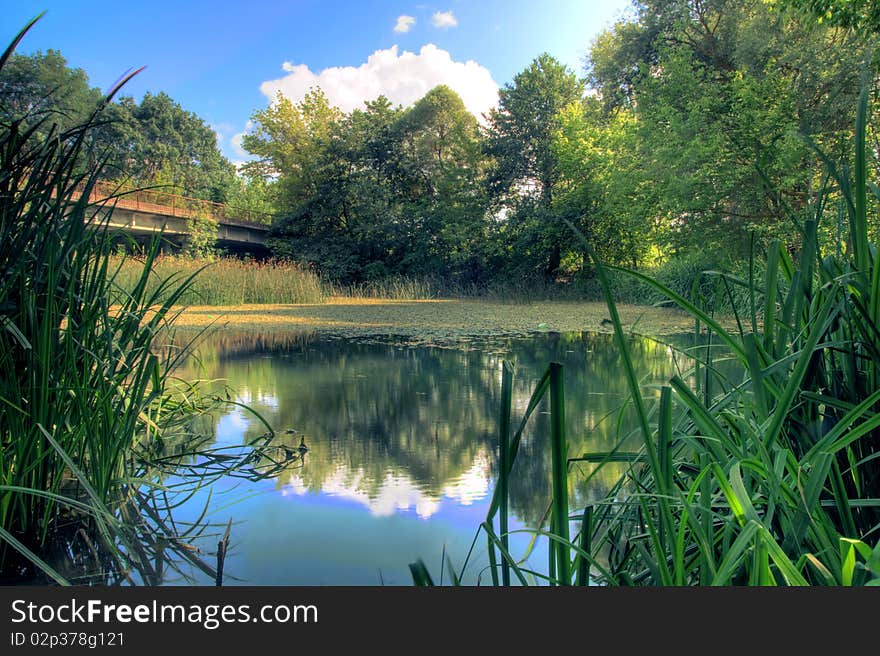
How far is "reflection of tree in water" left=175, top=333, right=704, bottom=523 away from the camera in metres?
1.54

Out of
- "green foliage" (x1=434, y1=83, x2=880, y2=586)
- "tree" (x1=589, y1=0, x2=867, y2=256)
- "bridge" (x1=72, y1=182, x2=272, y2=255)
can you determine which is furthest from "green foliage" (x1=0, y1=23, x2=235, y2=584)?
"bridge" (x1=72, y1=182, x2=272, y2=255)

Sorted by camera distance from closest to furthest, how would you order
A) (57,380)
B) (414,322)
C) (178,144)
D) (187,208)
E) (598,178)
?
(57,380)
(414,322)
(598,178)
(187,208)
(178,144)

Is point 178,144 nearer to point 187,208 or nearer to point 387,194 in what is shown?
point 187,208

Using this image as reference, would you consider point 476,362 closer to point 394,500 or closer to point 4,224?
point 394,500

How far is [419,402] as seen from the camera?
2.45 metres

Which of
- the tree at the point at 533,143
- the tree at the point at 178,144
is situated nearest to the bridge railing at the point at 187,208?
the tree at the point at 178,144

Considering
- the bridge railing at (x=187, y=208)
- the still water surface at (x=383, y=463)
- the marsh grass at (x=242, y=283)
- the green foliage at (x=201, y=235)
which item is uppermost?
the bridge railing at (x=187, y=208)

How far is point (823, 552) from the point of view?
594mm

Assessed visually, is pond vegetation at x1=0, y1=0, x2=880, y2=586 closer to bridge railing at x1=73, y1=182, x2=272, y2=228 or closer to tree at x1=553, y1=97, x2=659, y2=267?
tree at x1=553, y1=97, x2=659, y2=267

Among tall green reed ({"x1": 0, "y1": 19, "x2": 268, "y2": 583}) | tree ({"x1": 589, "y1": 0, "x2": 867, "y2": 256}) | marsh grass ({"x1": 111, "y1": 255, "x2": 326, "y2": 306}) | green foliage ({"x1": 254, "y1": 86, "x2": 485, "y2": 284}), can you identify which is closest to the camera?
tall green reed ({"x1": 0, "y1": 19, "x2": 268, "y2": 583})

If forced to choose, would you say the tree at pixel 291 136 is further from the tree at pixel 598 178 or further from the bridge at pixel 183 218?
the tree at pixel 598 178

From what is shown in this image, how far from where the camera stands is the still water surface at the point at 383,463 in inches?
42.7

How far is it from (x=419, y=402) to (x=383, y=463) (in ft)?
2.72

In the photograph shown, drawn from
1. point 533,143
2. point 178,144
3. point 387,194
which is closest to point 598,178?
point 533,143
